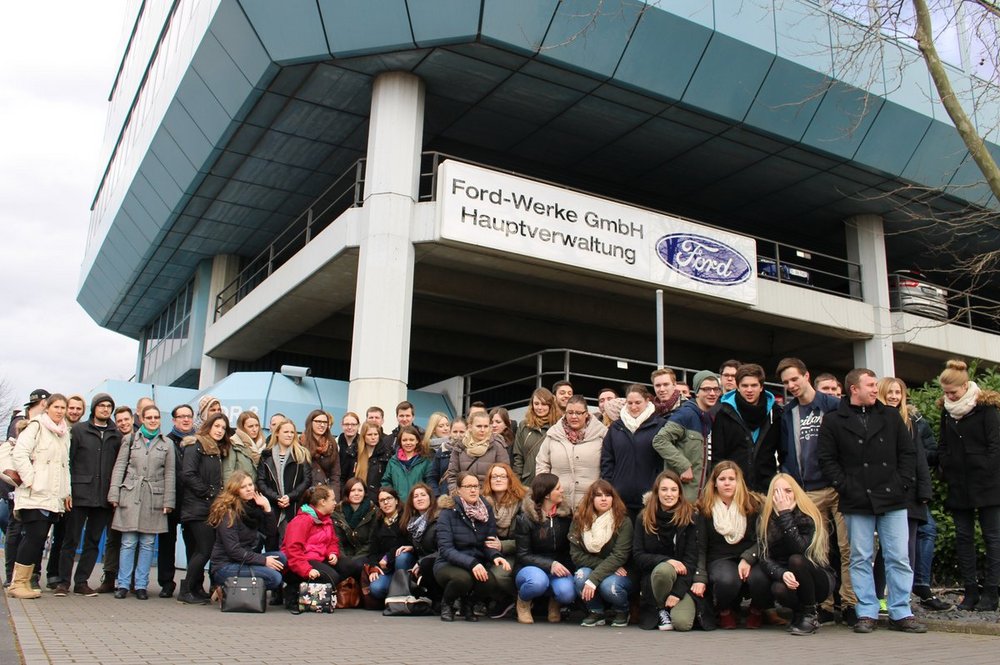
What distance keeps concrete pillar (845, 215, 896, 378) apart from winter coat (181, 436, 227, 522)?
16335 millimetres

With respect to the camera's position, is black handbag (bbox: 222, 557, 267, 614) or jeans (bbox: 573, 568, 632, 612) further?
black handbag (bbox: 222, 557, 267, 614)

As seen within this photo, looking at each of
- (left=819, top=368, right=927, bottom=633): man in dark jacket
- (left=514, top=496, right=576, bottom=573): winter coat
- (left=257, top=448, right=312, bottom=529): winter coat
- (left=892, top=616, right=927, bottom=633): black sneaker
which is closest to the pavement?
(left=892, top=616, right=927, bottom=633): black sneaker

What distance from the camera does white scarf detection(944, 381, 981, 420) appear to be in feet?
24.2

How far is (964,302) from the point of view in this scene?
85.5ft

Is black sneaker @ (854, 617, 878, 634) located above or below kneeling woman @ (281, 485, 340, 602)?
below

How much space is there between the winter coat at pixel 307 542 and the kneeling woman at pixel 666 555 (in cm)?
299

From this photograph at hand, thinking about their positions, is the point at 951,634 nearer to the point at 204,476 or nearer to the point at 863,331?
the point at 204,476

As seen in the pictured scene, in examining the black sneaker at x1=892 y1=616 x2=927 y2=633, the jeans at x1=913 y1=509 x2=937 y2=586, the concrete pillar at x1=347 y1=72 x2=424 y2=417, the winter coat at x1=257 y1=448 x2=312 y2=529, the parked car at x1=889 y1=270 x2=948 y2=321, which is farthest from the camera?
the parked car at x1=889 y1=270 x2=948 y2=321

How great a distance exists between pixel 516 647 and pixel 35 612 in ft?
13.1

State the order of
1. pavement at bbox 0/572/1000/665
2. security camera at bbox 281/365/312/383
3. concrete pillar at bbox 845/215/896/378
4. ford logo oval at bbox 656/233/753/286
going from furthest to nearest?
concrete pillar at bbox 845/215/896/378 → ford logo oval at bbox 656/233/753/286 → security camera at bbox 281/365/312/383 → pavement at bbox 0/572/1000/665

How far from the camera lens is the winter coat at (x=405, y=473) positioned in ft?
29.5

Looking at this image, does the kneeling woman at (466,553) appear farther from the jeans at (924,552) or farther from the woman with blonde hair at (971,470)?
the woman with blonde hair at (971,470)

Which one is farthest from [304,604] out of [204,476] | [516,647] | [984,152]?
[984,152]

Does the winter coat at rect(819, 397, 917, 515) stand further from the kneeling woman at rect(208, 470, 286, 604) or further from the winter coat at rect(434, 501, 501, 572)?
the kneeling woman at rect(208, 470, 286, 604)
